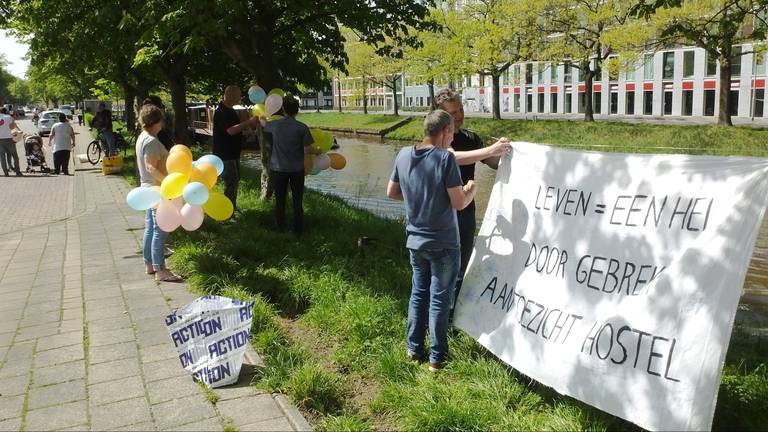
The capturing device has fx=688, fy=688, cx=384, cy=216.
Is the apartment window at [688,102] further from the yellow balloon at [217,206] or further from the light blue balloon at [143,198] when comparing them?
the light blue balloon at [143,198]

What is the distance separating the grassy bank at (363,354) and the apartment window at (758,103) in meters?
46.4

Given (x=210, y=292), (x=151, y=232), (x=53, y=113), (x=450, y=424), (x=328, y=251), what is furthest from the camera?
(x=53, y=113)

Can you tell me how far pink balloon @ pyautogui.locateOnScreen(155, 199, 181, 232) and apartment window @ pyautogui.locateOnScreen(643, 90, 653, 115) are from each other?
54.4m

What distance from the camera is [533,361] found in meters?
4.06

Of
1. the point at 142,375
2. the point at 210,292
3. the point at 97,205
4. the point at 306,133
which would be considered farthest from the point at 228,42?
the point at 142,375

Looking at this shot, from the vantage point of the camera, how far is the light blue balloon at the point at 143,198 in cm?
611

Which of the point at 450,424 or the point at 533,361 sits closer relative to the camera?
the point at 450,424

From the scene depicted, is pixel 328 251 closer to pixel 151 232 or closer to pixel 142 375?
pixel 151 232

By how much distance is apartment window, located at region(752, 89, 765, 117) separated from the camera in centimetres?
4653

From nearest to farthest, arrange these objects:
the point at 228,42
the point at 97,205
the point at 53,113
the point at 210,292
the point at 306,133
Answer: the point at 210,292, the point at 306,133, the point at 228,42, the point at 97,205, the point at 53,113

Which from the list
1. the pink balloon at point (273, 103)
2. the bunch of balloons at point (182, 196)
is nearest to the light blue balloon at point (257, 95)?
the pink balloon at point (273, 103)

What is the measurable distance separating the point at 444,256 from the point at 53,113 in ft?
195

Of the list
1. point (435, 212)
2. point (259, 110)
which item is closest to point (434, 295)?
point (435, 212)

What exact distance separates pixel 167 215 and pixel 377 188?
1234 cm
